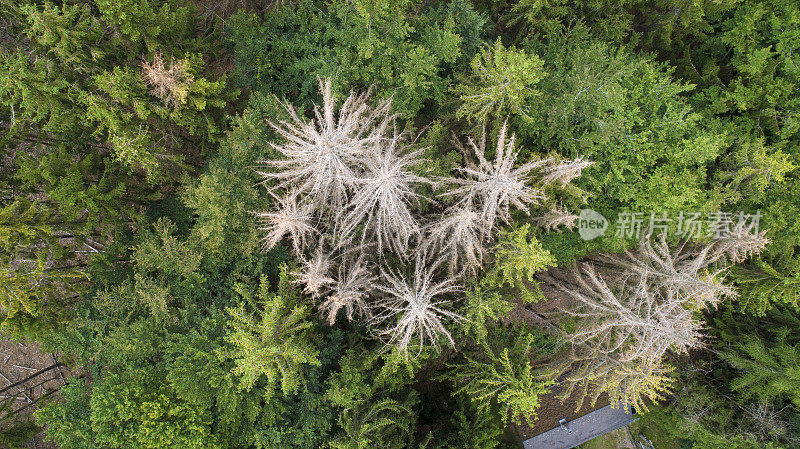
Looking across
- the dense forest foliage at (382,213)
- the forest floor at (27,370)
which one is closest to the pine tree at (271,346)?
the dense forest foliage at (382,213)

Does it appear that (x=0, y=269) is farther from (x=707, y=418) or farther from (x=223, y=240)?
(x=707, y=418)

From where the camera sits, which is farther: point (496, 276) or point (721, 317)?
point (721, 317)

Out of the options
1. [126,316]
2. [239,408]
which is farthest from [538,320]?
[126,316]
